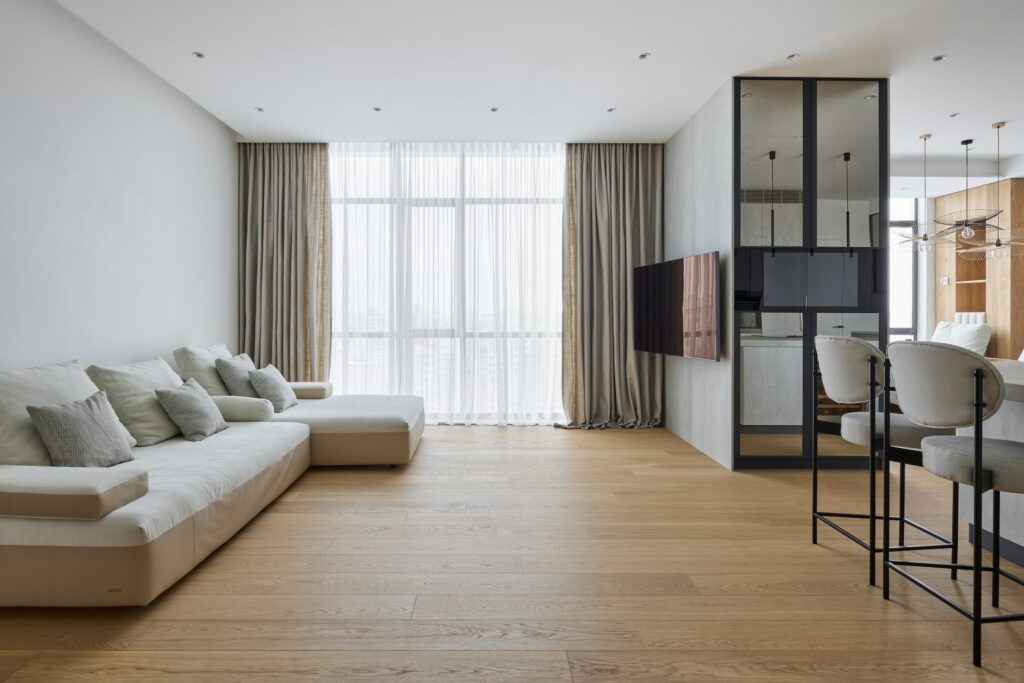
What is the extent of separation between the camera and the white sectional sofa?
2.04 metres

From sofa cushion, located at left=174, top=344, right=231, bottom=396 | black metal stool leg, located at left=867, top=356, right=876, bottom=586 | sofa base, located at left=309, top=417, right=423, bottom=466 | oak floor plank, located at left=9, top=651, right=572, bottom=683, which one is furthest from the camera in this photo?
sofa cushion, located at left=174, top=344, right=231, bottom=396

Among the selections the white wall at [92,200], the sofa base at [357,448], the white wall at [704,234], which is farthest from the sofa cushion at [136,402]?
the white wall at [704,234]

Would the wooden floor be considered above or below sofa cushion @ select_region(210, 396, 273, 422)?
below

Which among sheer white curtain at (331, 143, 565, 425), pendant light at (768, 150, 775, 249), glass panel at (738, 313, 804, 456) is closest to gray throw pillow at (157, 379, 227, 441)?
sheer white curtain at (331, 143, 565, 425)

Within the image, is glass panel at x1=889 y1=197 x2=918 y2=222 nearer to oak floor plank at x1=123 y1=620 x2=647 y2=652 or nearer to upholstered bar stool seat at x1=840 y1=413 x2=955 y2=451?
upholstered bar stool seat at x1=840 y1=413 x2=955 y2=451

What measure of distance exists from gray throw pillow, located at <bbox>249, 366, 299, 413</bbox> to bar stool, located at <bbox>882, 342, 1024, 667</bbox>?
3.97 m

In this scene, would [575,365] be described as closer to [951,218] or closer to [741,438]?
→ [741,438]

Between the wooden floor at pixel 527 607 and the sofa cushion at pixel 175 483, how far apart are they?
282 millimetres

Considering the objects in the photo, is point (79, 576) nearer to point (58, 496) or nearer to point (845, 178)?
point (58, 496)

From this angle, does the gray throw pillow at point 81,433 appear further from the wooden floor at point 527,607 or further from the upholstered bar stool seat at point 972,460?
the upholstered bar stool seat at point 972,460

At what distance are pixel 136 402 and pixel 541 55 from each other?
3.30 metres

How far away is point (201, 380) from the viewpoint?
168 inches

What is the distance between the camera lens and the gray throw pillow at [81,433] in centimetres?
258

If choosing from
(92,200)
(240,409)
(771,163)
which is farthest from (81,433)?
(771,163)
